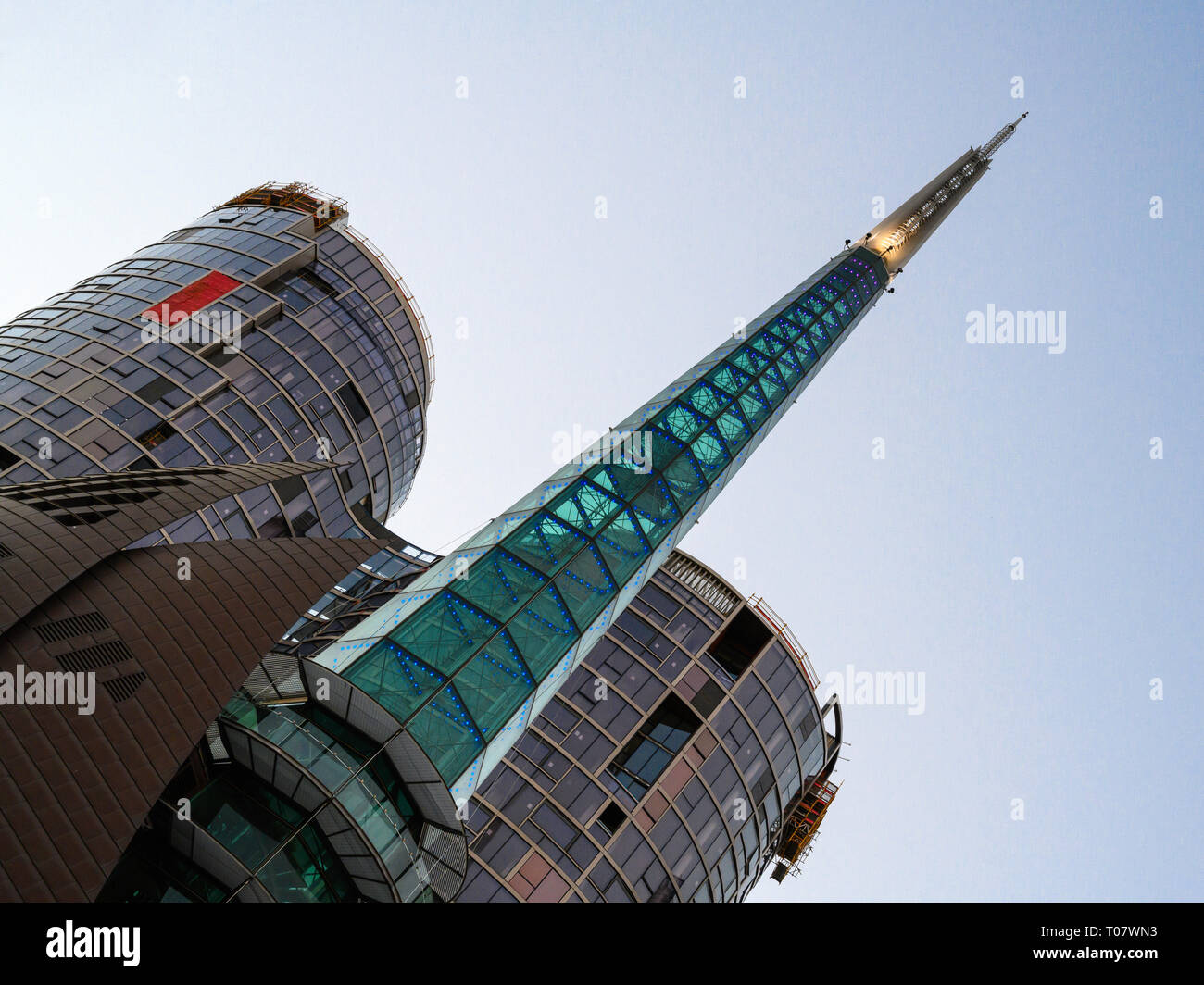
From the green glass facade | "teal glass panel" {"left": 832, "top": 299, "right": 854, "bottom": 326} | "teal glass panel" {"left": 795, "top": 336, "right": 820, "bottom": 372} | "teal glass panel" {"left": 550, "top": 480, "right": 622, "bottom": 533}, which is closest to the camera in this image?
the green glass facade

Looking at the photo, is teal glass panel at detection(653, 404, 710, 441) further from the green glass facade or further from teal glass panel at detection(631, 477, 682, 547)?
teal glass panel at detection(631, 477, 682, 547)

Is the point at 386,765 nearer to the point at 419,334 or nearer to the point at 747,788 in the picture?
the point at 747,788

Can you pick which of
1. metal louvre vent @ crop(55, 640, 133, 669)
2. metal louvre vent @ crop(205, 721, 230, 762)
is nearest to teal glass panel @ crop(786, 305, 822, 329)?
metal louvre vent @ crop(205, 721, 230, 762)

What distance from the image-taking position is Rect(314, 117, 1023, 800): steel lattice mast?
2977 centimetres

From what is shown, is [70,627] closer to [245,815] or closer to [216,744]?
[216,744]

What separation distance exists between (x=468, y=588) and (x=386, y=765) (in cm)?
776

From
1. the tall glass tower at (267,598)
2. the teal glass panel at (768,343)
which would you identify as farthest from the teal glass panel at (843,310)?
the teal glass panel at (768,343)

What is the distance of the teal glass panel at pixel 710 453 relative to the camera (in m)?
49.1

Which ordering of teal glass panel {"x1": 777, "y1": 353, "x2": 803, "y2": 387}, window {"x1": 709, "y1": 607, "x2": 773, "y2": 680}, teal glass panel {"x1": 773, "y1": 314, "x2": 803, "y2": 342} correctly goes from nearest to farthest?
teal glass panel {"x1": 777, "y1": 353, "x2": 803, "y2": 387}
window {"x1": 709, "y1": 607, "x2": 773, "y2": 680}
teal glass panel {"x1": 773, "y1": 314, "x2": 803, "y2": 342}

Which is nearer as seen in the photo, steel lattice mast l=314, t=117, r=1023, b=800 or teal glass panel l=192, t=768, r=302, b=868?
teal glass panel l=192, t=768, r=302, b=868

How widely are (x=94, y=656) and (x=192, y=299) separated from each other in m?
43.6

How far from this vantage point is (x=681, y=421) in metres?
50.2

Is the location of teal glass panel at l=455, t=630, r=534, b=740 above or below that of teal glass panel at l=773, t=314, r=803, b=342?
below

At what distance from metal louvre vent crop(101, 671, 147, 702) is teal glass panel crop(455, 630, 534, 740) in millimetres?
9500
